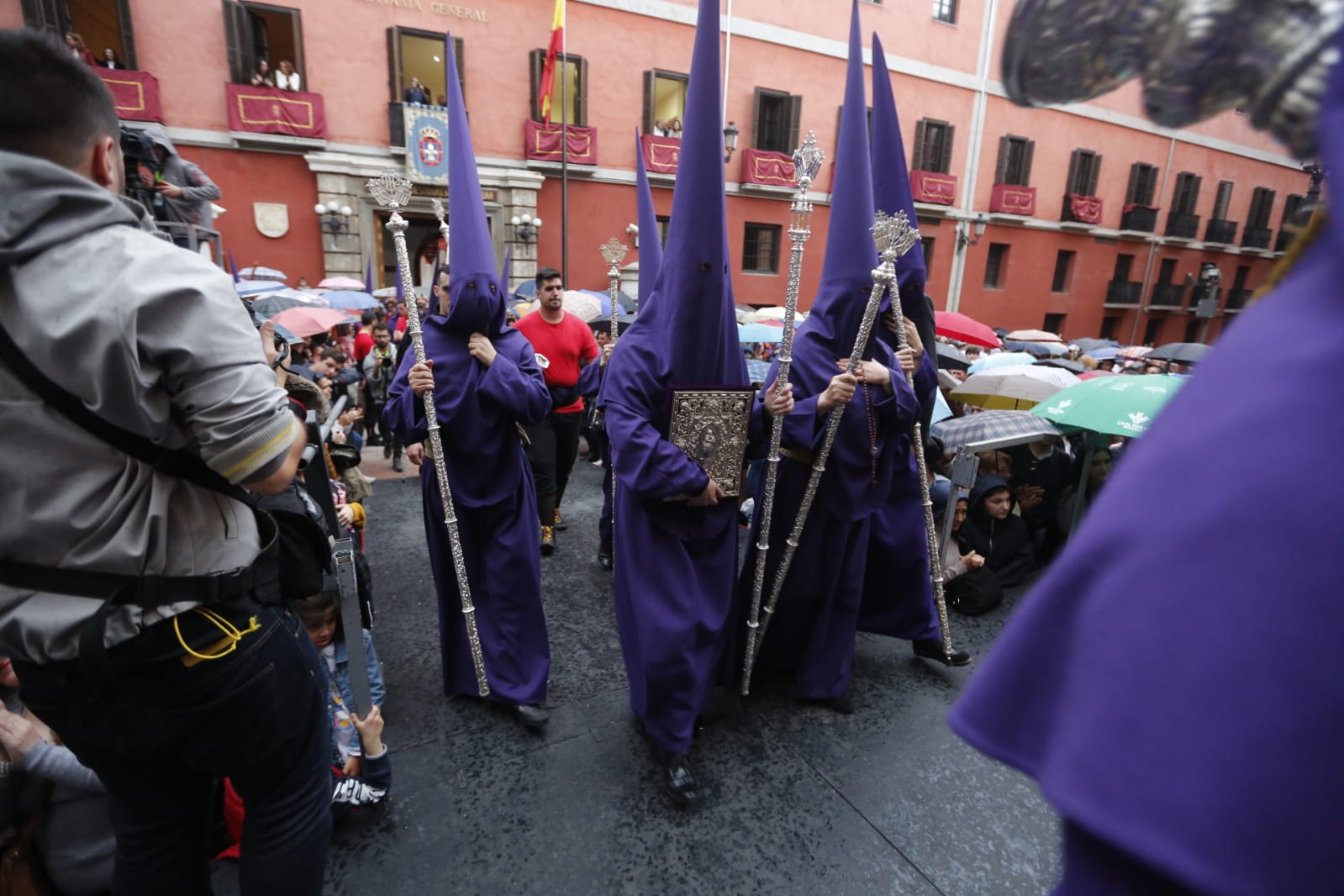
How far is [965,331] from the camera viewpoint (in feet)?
27.2

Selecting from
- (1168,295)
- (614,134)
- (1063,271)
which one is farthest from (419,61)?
(1168,295)

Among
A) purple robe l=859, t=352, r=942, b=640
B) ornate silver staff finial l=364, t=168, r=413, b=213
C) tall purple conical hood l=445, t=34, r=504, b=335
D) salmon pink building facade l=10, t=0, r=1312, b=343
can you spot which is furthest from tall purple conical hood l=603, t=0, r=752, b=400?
salmon pink building facade l=10, t=0, r=1312, b=343

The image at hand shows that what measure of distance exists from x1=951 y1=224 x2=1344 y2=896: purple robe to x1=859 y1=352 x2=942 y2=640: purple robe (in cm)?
279

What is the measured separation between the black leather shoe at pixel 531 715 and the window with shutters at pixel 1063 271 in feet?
75.6

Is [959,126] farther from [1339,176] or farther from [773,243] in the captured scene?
[1339,176]

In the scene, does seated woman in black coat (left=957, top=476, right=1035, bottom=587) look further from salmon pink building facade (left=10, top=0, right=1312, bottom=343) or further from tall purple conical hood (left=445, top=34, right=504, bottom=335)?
salmon pink building facade (left=10, top=0, right=1312, bottom=343)

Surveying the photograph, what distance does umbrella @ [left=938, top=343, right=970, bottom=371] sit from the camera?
757 cm

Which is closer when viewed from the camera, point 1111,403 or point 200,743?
point 200,743

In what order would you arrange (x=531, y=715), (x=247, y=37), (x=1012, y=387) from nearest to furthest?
(x=531, y=715) < (x=1012, y=387) < (x=247, y=37)

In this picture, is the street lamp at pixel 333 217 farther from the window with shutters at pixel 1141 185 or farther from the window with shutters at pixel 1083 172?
the window with shutters at pixel 1141 185

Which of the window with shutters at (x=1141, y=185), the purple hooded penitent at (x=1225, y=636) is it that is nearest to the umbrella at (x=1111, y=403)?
the purple hooded penitent at (x=1225, y=636)

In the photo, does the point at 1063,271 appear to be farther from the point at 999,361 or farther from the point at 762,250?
the point at 999,361

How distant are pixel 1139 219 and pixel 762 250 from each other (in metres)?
13.6

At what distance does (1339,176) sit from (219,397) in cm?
132
